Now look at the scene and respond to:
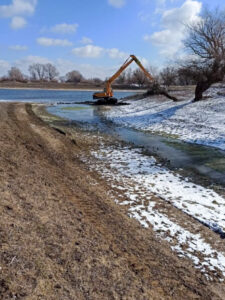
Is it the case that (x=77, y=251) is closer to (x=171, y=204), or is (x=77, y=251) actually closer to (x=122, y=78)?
(x=171, y=204)

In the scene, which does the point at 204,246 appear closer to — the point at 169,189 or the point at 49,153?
the point at 169,189

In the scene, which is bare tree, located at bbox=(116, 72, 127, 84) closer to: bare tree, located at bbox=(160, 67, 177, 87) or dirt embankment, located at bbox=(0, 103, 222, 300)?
bare tree, located at bbox=(160, 67, 177, 87)

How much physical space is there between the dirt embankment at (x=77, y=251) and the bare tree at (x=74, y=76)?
391 feet

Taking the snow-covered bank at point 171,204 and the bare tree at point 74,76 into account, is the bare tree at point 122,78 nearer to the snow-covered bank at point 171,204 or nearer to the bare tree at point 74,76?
the bare tree at point 74,76

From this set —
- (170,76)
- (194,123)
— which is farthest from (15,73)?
(194,123)

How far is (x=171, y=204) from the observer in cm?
499

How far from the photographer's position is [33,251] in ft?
10.2

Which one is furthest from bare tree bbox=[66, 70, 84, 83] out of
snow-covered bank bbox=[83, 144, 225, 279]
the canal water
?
snow-covered bank bbox=[83, 144, 225, 279]

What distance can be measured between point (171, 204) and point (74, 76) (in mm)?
124031

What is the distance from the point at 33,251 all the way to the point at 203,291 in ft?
6.79

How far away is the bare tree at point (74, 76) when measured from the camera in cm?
11996

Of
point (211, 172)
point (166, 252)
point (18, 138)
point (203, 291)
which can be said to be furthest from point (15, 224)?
point (18, 138)

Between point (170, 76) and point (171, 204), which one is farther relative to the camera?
point (170, 76)

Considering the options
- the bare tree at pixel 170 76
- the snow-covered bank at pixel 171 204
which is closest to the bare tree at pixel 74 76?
the bare tree at pixel 170 76
